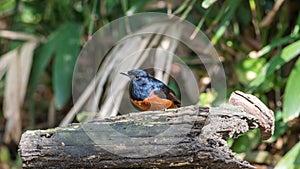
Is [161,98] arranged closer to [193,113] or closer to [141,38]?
[193,113]

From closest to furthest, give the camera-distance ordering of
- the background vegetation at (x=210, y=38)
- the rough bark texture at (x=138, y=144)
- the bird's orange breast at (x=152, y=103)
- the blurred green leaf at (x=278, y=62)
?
the rough bark texture at (x=138, y=144) < the bird's orange breast at (x=152, y=103) < the blurred green leaf at (x=278, y=62) < the background vegetation at (x=210, y=38)

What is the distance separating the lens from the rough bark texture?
1.15 m

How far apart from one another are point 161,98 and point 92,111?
88 centimetres

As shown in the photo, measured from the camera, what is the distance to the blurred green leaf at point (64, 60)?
112 inches

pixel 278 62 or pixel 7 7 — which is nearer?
pixel 278 62

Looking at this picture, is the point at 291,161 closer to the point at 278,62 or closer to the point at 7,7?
the point at 278,62

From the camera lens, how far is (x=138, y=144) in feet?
3.80

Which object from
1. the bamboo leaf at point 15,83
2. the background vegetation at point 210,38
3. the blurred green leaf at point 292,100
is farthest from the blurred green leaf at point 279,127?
the bamboo leaf at point 15,83

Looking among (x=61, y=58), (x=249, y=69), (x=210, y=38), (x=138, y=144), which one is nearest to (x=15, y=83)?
(x=61, y=58)

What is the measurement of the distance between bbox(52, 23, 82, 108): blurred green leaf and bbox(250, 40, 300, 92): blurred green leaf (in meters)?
0.98

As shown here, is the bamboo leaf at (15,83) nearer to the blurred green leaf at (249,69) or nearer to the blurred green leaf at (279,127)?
the blurred green leaf at (249,69)

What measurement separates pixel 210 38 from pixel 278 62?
533 millimetres

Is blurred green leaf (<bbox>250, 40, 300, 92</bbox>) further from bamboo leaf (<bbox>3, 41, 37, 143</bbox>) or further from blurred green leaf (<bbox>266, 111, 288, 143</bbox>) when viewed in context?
bamboo leaf (<bbox>3, 41, 37, 143</bbox>)

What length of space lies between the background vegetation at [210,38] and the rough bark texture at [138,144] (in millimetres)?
1209
